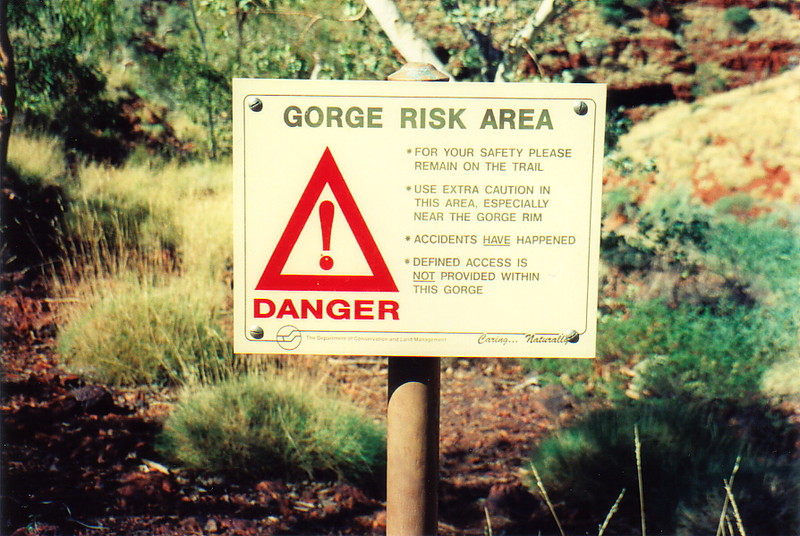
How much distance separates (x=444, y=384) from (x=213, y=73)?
638 cm

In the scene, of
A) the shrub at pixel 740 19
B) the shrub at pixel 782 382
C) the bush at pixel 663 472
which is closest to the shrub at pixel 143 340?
the bush at pixel 663 472

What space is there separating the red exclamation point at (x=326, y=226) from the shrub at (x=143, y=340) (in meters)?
2.73

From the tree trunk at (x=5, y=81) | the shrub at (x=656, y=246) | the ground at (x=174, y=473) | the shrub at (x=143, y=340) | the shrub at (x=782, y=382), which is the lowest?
the ground at (x=174, y=473)

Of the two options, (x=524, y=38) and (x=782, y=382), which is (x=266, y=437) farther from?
(x=782, y=382)

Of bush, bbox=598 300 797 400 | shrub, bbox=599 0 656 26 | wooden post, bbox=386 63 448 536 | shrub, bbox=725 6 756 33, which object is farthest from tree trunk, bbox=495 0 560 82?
shrub, bbox=725 6 756 33

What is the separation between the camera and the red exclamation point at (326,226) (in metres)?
1.77

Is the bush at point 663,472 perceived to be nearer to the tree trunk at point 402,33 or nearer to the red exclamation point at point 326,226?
the tree trunk at point 402,33

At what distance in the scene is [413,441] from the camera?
1887mm

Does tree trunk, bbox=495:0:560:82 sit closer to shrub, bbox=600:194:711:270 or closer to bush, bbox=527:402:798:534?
shrub, bbox=600:194:711:270

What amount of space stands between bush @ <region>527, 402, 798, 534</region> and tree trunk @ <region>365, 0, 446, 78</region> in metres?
1.78

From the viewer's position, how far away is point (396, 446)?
190cm

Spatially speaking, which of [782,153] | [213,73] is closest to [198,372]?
[213,73]

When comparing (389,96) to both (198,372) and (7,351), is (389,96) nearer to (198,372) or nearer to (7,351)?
(198,372)

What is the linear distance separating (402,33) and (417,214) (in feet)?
5.87
